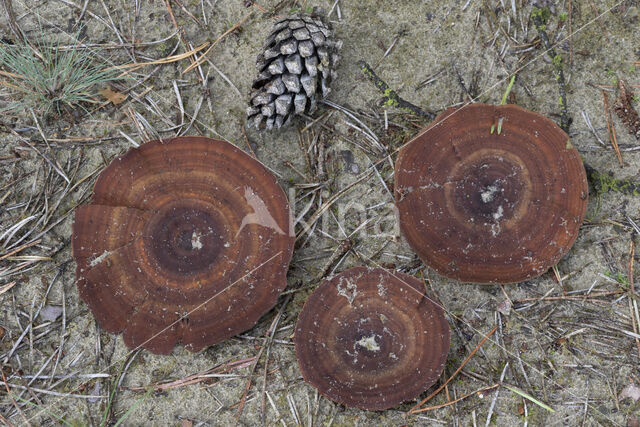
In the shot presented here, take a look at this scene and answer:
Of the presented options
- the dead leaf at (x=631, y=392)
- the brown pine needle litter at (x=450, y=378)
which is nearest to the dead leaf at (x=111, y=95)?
the brown pine needle litter at (x=450, y=378)

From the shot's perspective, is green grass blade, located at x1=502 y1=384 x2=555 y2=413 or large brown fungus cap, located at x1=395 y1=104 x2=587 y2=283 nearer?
large brown fungus cap, located at x1=395 y1=104 x2=587 y2=283

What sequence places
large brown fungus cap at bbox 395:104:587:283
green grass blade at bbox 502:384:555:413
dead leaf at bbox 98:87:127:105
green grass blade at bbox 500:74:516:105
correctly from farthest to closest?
1. dead leaf at bbox 98:87:127:105
2. green grass blade at bbox 500:74:516:105
3. green grass blade at bbox 502:384:555:413
4. large brown fungus cap at bbox 395:104:587:283

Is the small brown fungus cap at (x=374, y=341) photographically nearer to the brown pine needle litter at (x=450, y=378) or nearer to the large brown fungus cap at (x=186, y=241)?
the brown pine needle litter at (x=450, y=378)

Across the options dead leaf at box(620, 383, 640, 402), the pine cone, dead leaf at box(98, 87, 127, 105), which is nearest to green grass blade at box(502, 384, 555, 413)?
dead leaf at box(620, 383, 640, 402)

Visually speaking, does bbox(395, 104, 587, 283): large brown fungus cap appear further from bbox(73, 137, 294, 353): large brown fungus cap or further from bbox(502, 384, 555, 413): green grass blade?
bbox(73, 137, 294, 353): large brown fungus cap

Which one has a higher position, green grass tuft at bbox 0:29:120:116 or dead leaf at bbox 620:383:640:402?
green grass tuft at bbox 0:29:120:116

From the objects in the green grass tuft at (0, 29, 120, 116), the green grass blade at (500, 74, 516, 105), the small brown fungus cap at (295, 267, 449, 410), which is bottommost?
the small brown fungus cap at (295, 267, 449, 410)

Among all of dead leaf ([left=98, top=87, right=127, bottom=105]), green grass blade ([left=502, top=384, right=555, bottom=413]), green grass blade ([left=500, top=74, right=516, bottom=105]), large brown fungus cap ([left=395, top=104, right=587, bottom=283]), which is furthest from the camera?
dead leaf ([left=98, top=87, right=127, bottom=105])
